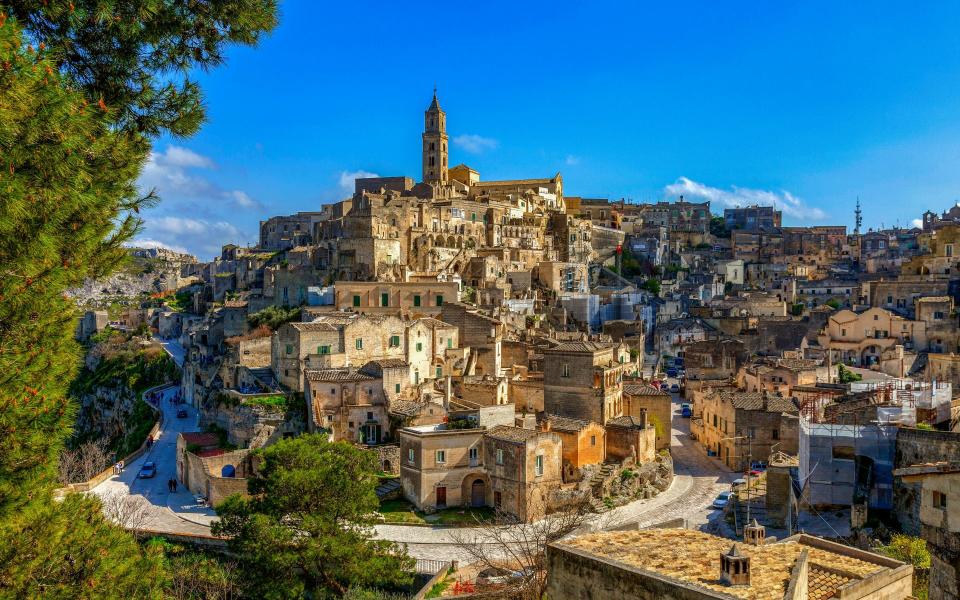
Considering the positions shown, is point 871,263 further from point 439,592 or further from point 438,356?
point 439,592

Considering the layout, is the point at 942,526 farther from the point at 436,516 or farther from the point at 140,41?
the point at 436,516

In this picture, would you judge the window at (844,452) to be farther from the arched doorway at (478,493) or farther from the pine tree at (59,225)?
the pine tree at (59,225)

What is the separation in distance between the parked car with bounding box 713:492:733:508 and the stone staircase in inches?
525

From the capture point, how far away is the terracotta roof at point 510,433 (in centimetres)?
3006

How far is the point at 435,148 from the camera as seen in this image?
95.5 metres

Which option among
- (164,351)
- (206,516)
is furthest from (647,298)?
Answer: (206,516)

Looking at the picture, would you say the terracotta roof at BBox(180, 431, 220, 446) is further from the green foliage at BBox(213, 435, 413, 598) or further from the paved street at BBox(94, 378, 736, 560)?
the green foliage at BBox(213, 435, 413, 598)

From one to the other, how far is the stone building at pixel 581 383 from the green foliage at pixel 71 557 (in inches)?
1168

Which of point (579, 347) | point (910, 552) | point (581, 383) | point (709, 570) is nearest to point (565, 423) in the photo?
point (581, 383)

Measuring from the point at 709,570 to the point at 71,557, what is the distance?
26.0ft

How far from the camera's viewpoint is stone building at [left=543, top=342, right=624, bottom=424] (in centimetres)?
3688

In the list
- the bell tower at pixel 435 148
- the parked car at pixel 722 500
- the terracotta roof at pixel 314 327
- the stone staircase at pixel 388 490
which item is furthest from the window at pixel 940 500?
the bell tower at pixel 435 148

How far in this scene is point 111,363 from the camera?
5866 cm

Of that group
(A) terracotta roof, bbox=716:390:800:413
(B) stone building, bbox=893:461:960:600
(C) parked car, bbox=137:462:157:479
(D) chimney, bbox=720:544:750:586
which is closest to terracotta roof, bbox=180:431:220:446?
(C) parked car, bbox=137:462:157:479
